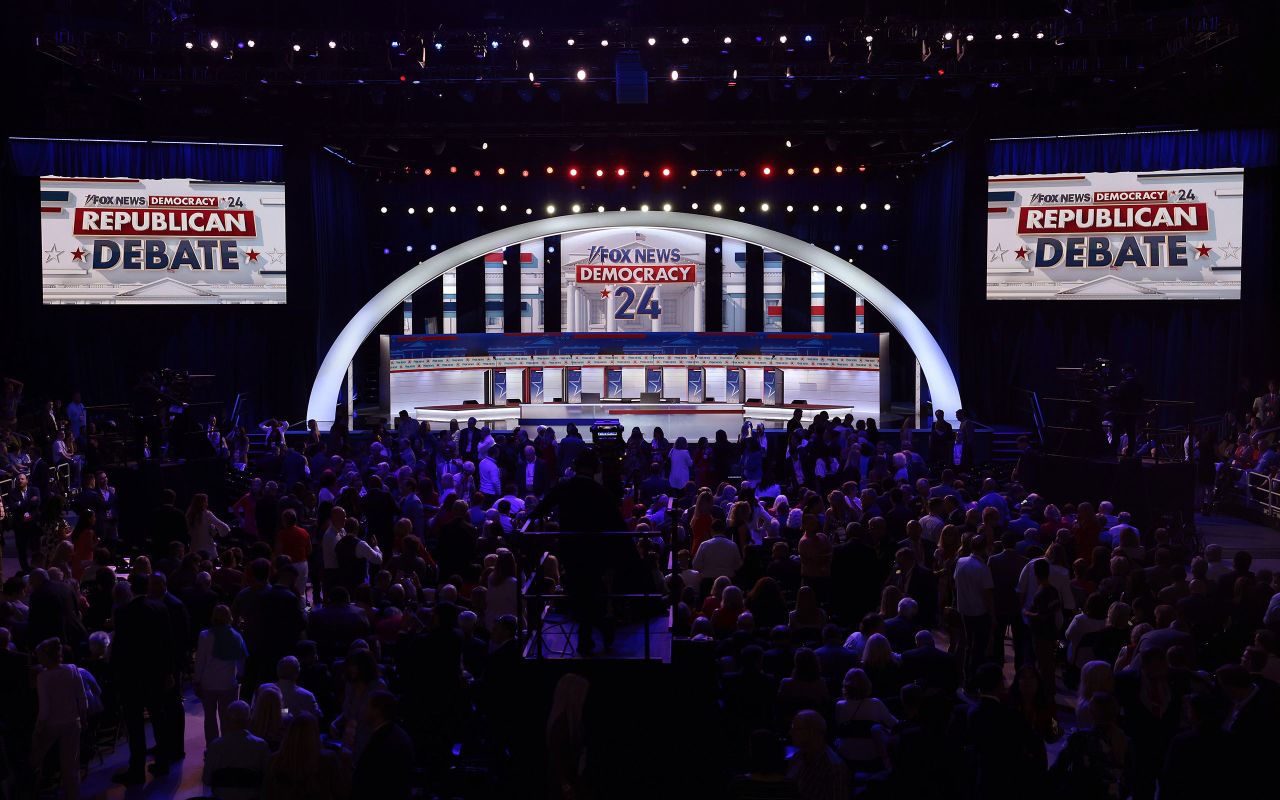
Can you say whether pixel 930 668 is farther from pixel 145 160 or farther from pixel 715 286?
pixel 715 286

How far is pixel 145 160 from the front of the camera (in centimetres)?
2295

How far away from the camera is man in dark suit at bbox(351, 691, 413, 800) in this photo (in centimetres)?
589

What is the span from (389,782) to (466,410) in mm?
20894

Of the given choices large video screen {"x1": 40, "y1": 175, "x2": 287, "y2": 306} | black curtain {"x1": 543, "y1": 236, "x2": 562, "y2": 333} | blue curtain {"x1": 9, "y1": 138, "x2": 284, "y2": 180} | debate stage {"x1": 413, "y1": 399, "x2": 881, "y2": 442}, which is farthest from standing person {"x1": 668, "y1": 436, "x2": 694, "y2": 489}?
black curtain {"x1": 543, "y1": 236, "x2": 562, "y2": 333}

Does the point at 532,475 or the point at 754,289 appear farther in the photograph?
the point at 754,289

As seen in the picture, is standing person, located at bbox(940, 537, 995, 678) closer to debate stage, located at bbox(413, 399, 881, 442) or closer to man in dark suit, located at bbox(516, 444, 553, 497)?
man in dark suit, located at bbox(516, 444, 553, 497)

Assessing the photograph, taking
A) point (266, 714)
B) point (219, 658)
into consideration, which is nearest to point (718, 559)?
point (219, 658)

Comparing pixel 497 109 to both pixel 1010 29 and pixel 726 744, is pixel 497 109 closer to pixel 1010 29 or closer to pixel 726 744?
pixel 1010 29

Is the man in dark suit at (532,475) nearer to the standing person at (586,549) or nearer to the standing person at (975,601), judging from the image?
the standing person at (975,601)

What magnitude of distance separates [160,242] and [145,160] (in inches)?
60.1

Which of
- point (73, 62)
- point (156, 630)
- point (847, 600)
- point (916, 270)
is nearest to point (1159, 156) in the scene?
point (916, 270)

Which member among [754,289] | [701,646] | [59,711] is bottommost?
[59,711]

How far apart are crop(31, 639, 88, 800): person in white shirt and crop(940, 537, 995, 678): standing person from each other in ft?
19.8

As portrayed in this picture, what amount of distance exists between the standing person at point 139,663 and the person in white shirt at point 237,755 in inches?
71.0
